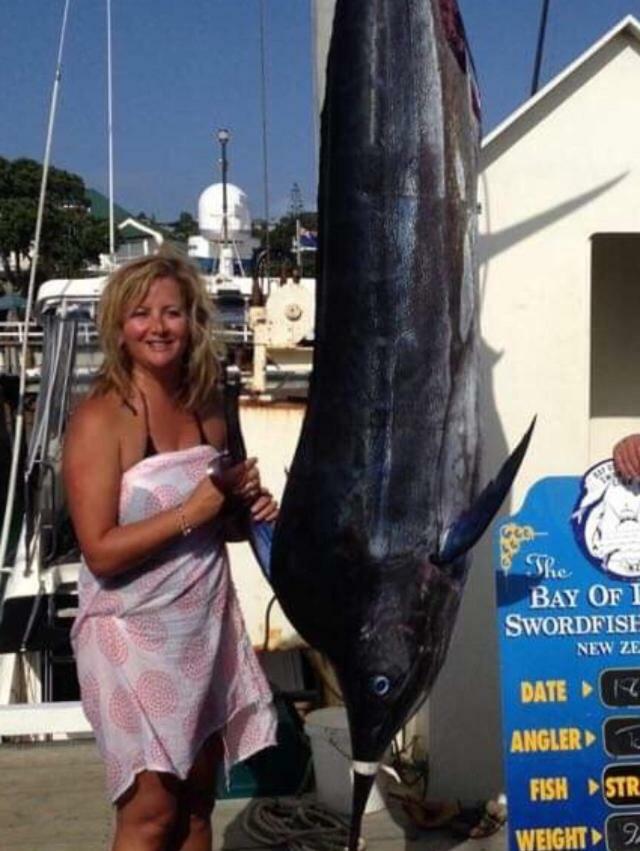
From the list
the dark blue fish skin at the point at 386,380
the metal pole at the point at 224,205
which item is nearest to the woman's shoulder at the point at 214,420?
the dark blue fish skin at the point at 386,380

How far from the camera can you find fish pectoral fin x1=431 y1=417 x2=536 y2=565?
152 centimetres

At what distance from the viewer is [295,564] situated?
1.59 m

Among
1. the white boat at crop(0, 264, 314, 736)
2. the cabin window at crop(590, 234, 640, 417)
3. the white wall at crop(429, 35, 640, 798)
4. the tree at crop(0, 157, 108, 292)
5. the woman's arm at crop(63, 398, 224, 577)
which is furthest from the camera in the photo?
the tree at crop(0, 157, 108, 292)

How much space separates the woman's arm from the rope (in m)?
1.26

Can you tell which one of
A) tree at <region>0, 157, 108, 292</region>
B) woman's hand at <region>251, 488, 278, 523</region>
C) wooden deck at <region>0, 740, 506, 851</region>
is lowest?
wooden deck at <region>0, 740, 506, 851</region>

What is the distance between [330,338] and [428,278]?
0.17 m

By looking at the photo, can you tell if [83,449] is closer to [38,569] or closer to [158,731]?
[158,731]

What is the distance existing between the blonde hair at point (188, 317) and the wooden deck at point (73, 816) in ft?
4.63

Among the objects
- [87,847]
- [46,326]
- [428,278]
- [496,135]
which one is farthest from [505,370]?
[46,326]

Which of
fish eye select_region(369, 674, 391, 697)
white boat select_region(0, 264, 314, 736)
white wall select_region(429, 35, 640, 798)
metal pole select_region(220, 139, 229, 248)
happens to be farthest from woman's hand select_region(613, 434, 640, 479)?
metal pole select_region(220, 139, 229, 248)

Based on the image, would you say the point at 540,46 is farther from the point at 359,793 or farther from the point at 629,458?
the point at 359,793

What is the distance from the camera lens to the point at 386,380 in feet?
5.18

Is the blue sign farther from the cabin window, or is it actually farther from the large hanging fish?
the cabin window

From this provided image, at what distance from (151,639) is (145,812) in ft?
1.04
